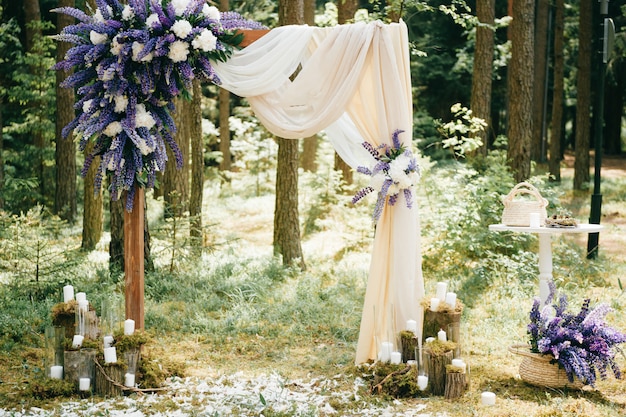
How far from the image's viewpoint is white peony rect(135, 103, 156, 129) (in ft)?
18.3

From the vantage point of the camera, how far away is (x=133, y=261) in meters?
5.85

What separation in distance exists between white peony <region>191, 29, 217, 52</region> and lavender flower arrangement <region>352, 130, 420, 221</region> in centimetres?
156

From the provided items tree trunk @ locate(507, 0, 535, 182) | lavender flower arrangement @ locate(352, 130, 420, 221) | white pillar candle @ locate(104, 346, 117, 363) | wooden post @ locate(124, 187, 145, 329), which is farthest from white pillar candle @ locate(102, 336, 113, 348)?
tree trunk @ locate(507, 0, 535, 182)

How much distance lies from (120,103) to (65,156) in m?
7.57

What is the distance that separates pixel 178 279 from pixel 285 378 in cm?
315

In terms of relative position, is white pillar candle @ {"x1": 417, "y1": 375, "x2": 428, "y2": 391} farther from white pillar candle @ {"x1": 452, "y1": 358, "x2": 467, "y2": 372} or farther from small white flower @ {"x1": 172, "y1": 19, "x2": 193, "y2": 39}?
small white flower @ {"x1": 172, "y1": 19, "x2": 193, "y2": 39}

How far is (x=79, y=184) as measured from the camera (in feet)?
48.1

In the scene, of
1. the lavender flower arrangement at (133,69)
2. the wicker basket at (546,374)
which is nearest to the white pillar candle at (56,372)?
the lavender flower arrangement at (133,69)

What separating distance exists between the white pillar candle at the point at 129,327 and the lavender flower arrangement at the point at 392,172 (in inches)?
83.0

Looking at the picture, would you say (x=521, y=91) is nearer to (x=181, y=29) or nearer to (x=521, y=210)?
(x=521, y=210)

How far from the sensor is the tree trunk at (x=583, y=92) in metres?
15.8

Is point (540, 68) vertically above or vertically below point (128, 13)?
above

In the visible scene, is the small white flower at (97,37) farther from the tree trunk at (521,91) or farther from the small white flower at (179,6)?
the tree trunk at (521,91)

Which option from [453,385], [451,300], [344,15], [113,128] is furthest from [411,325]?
[344,15]
